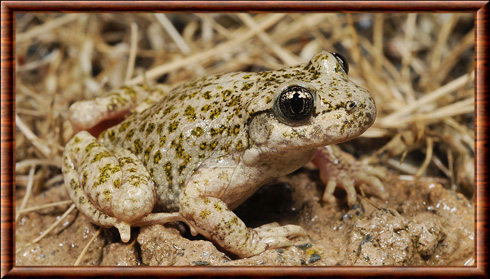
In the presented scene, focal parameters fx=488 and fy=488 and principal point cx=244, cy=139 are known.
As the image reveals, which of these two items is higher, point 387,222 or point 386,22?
point 386,22

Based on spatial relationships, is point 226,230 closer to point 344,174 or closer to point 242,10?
point 344,174

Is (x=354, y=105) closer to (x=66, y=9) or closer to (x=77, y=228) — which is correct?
(x=66, y=9)

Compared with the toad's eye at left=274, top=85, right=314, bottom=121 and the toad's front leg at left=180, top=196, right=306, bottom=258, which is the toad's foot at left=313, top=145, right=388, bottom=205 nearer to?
the toad's front leg at left=180, top=196, right=306, bottom=258

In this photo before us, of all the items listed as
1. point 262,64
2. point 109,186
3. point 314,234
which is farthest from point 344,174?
point 262,64

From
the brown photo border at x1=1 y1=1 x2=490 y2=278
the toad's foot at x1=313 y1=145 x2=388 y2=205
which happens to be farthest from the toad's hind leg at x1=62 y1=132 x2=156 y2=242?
the toad's foot at x1=313 y1=145 x2=388 y2=205

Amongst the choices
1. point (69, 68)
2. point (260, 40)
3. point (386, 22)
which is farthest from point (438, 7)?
point (69, 68)

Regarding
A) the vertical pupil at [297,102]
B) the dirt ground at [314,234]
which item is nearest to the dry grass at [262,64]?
the dirt ground at [314,234]
